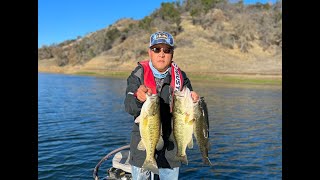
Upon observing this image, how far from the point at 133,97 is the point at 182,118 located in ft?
2.39

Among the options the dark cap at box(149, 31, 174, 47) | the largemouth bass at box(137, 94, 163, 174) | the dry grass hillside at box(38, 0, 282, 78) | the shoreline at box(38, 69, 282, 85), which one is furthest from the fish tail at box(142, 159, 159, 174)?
the dry grass hillside at box(38, 0, 282, 78)

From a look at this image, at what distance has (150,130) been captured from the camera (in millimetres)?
4746

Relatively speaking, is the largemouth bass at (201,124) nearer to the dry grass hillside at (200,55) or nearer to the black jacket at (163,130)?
the black jacket at (163,130)

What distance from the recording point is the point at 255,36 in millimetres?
69375

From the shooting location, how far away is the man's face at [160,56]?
5066mm

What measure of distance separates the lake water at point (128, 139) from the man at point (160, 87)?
594 centimetres

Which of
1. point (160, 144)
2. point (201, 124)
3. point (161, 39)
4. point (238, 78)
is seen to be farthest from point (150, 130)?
point (238, 78)

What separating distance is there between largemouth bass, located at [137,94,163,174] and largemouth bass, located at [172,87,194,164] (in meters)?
0.25

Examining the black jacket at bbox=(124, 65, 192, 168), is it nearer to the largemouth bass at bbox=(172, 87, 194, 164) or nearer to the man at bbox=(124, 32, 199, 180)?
the man at bbox=(124, 32, 199, 180)
